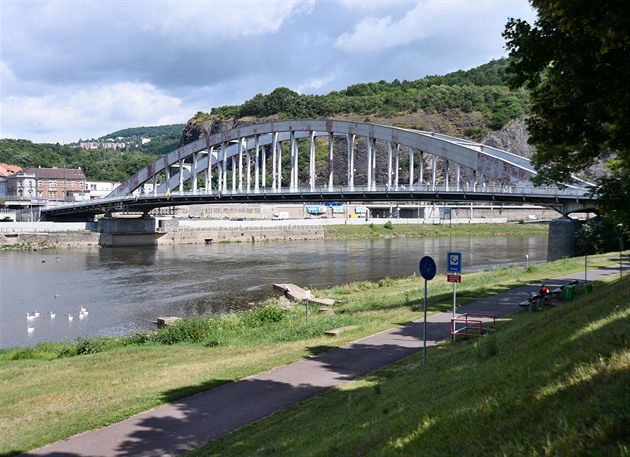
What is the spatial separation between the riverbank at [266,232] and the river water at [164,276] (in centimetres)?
407

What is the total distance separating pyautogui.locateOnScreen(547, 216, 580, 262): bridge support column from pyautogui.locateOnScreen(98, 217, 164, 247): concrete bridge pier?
50.3 metres

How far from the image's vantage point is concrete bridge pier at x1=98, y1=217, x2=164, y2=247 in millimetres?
75000

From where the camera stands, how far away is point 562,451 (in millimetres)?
4203

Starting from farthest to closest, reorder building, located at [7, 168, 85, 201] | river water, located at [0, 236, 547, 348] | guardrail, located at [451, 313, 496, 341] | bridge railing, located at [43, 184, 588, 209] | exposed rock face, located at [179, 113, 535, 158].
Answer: exposed rock face, located at [179, 113, 535, 158]
building, located at [7, 168, 85, 201]
bridge railing, located at [43, 184, 588, 209]
river water, located at [0, 236, 547, 348]
guardrail, located at [451, 313, 496, 341]

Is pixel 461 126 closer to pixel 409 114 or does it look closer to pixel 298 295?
pixel 409 114

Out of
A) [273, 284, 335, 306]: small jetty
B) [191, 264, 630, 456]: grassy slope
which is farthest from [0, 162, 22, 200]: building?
[191, 264, 630, 456]: grassy slope

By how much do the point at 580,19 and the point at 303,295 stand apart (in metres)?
22.9

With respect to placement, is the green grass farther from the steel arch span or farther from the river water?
the steel arch span

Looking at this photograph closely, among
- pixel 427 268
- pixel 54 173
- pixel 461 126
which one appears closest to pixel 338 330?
pixel 427 268

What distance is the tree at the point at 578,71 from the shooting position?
26.9 ft

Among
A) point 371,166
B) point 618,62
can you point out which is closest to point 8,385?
point 618,62

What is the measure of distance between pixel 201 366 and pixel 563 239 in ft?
108

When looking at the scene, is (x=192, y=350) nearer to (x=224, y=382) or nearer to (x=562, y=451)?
(x=224, y=382)

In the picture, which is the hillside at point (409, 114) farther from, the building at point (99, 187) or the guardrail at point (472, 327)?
the guardrail at point (472, 327)
